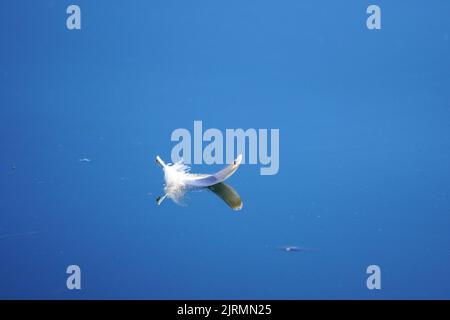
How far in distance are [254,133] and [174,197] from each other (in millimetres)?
332

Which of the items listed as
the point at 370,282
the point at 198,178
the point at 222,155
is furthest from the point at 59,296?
the point at 370,282

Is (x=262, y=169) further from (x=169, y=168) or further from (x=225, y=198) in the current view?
(x=169, y=168)

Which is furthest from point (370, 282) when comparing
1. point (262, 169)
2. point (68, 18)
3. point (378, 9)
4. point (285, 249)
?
point (68, 18)

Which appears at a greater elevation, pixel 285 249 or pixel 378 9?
pixel 378 9

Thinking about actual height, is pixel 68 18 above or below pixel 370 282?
above

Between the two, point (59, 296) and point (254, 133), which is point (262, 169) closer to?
point (254, 133)

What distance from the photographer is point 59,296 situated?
4.78ft

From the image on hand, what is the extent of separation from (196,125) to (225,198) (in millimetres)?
256

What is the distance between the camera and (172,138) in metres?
1.43

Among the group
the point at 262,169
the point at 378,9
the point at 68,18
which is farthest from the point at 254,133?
the point at 68,18

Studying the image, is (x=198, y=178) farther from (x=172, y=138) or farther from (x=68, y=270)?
(x=68, y=270)

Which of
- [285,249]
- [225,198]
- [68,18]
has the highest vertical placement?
[68,18]

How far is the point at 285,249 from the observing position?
57.1 inches

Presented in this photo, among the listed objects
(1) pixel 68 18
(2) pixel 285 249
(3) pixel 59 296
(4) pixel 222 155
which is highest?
(1) pixel 68 18
